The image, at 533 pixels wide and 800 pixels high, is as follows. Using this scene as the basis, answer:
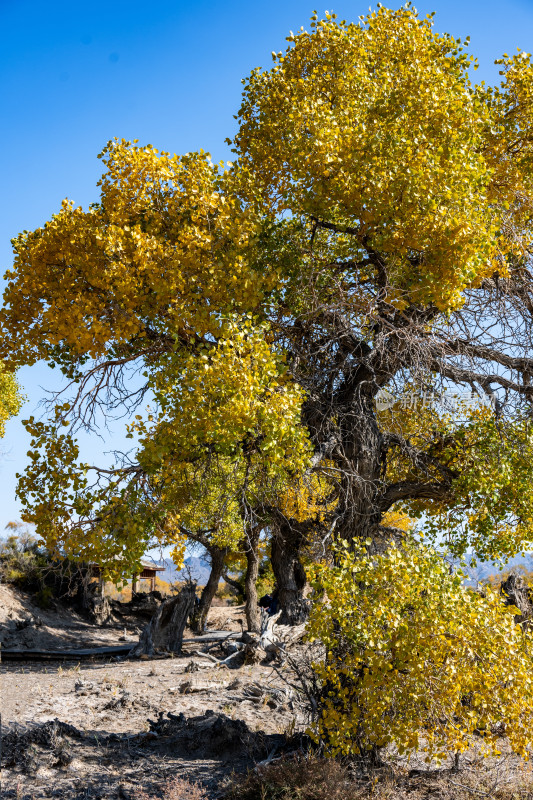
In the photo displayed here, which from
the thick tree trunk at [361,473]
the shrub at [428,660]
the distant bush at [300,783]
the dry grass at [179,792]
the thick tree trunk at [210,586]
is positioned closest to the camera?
the shrub at [428,660]

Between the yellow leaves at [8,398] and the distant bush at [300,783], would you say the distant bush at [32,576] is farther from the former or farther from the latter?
the distant bush at [300,783]

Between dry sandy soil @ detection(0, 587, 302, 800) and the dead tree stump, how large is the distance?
7.87 feet

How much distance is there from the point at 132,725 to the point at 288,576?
28.5 feet

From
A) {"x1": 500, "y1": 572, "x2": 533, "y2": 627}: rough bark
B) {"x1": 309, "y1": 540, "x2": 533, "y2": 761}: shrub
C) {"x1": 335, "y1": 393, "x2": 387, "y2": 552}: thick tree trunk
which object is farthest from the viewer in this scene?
{"x1": 500, "y1": 572, "x2": 533, "y2": 627}: rough bark

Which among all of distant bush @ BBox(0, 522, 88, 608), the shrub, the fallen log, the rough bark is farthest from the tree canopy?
distant bush @ BBox(0, 522, 88, 608)

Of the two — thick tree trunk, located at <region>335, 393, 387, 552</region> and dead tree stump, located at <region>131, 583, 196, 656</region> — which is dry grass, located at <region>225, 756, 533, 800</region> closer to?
thick tree trunk, located at <region>335, 393, 387, 552</region>

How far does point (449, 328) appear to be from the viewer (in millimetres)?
9453

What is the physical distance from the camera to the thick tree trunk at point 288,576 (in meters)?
16.8

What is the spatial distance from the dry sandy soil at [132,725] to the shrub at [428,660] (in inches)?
89.7

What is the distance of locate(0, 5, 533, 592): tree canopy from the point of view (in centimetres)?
696

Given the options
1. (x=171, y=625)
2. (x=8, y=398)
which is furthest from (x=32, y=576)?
(x=171, y=625)

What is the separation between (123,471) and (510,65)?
309 inches

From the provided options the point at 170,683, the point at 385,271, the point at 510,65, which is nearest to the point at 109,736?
the point at 170,683

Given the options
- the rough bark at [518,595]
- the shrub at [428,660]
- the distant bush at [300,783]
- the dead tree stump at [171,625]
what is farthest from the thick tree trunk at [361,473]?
the dead tree stump at [171,625]
